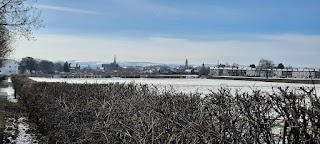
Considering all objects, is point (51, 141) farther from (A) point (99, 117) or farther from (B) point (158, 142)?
(B) point (158, 142)

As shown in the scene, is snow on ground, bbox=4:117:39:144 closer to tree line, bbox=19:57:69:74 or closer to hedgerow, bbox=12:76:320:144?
hedgerow, bbox=12:76:320:144

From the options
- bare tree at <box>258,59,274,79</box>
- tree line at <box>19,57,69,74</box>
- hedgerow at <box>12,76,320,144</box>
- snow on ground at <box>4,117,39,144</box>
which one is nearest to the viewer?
hedgerow at <box>12,76,320,144</box>

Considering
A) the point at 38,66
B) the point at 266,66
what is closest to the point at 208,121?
the point at 266,66

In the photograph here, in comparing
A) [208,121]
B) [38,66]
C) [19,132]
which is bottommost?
[19,132]

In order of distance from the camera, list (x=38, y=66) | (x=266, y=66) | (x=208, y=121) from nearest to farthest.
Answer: (x=208, y=121) < (x=266, y=66) < (x=38, y=66)

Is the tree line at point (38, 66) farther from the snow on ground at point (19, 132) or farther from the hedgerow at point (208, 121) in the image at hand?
the hedgerow at point (208, 121)

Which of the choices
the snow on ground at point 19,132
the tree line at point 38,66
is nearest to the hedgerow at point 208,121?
the snow on ground at point 19,132

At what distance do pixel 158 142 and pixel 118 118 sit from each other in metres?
1.96

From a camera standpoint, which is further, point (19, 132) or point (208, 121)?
point (19, 132)

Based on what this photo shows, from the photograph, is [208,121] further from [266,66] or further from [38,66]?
[38,66]

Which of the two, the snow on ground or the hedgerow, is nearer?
the hedgerow

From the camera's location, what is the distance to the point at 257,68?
147125 mm

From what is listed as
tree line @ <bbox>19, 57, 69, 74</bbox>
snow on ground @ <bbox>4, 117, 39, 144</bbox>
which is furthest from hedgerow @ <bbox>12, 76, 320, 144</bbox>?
tree line @ <bbox>19, 57, 69, 74</bbox>

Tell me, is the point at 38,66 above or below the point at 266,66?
below
